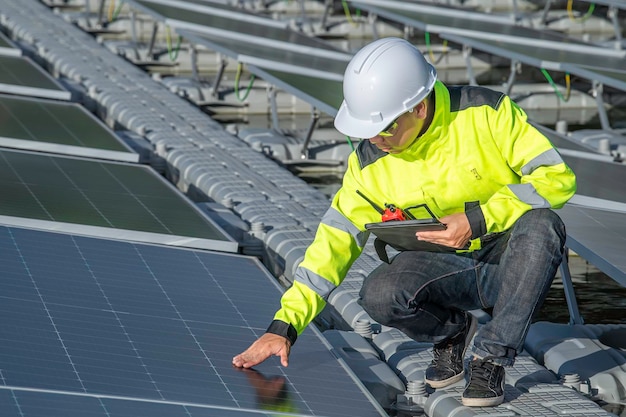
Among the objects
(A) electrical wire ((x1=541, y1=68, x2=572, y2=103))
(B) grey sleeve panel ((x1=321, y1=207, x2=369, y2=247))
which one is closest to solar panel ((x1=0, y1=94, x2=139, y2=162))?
(B) grey sleeve panel ((x1=321, y1=207, x2=369, y2=247))

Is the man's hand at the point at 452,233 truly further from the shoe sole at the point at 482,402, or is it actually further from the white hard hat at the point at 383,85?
the shoe sole at the point at 482,402

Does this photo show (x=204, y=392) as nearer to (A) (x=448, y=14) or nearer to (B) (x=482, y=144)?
(B) (x=482, y=144)

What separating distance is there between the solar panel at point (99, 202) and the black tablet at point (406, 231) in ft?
4.48

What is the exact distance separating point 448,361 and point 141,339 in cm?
113

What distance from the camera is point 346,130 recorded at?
423 centimetres

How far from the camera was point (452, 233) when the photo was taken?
4113mm

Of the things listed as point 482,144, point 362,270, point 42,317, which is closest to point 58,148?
point 362,270

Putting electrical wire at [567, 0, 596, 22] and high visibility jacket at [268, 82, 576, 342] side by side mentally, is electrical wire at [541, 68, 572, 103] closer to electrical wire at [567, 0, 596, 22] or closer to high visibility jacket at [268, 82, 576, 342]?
electrical wire at [567, 0, 596, 22]

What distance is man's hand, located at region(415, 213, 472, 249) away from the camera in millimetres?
4121

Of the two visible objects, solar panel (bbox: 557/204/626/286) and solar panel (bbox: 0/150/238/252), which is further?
solar panel (bbox: 0/150/238/252)

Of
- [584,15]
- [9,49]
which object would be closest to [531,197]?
[9,49]

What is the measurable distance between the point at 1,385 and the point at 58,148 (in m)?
3.88

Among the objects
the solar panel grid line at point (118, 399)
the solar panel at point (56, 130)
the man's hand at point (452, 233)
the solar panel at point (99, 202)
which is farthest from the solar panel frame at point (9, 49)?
the solar panel grid line at point (118, 399)

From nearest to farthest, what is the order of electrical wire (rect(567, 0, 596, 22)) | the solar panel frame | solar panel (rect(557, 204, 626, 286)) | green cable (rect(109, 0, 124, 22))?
solar panel (rect(557, 204, 626, 286)) → the solar panel frame → green cable (rect(109, 0, 124, 22)) → electrical wire (rect(567, 0, 596, 22))
